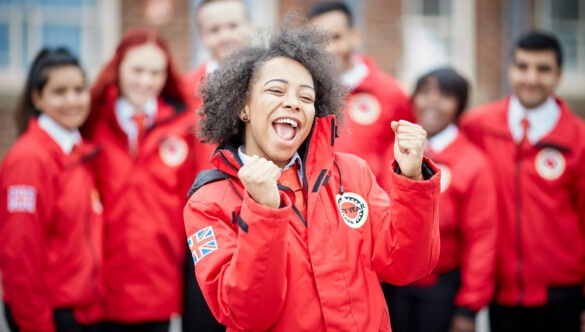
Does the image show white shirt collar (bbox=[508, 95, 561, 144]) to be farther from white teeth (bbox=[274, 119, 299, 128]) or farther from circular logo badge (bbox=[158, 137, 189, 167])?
white teeth (bbox=[274, 119, 299, 128])

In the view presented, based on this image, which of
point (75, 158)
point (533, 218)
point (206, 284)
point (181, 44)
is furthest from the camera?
point (181, 44)

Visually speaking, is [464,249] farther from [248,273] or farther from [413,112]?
[248,273]

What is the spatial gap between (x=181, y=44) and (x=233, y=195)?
657 cm

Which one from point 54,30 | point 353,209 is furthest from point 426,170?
point 54,30

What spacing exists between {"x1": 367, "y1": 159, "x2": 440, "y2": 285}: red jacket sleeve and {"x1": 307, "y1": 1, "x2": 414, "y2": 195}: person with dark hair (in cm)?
165

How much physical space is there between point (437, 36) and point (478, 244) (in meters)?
6.05

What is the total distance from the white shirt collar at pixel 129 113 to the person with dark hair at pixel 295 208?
1.49 meters

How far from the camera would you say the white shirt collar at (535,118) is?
174 inches

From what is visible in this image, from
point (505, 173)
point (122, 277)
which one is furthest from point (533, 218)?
point (122, 277)

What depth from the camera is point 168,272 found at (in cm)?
416

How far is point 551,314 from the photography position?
433cm

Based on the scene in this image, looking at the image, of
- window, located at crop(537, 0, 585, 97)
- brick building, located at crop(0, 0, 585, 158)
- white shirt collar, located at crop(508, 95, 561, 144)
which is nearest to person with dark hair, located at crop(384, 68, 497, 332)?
white shirt collar, located at crop(508, 95, 561, 144)

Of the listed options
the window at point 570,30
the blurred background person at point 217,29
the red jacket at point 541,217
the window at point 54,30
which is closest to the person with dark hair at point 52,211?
the blurred background person at point 217,29

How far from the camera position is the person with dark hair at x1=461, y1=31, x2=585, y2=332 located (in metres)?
4.30
